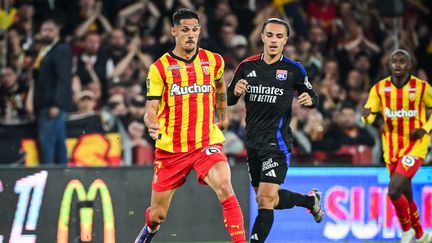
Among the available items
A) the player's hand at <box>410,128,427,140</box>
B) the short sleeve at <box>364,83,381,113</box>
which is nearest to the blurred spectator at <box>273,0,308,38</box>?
the short sleeve at <box>364,83,381,113</box>

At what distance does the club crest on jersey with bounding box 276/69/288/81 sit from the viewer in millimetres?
10558

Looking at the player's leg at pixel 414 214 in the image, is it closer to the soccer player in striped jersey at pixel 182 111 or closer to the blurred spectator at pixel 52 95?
the soccer player in striped jersey at pixel 182 111

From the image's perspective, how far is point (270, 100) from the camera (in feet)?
34.5

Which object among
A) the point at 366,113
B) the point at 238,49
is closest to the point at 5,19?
the point at 238,49

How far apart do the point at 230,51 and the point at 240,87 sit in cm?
649

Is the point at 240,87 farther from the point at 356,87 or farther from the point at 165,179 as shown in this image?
the point at 356,87

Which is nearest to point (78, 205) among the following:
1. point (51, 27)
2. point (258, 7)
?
point (51, 27)

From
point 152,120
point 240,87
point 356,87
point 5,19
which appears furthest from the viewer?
point 356,87

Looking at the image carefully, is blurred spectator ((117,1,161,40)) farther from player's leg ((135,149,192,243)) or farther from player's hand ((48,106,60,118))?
player's leg ((135,149,192,243))

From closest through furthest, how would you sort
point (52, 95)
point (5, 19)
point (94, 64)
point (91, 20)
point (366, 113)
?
point (366, 113) < point (52, 95) < point (94, 64) < point (5, 19) < point (91, 20)

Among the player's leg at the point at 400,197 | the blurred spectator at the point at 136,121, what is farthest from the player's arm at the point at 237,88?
the blurred spectator at the point at 136,121

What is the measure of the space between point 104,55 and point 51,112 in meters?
1.74

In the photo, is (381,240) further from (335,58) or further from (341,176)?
(335,58)

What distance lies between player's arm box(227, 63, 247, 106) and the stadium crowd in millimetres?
4602
